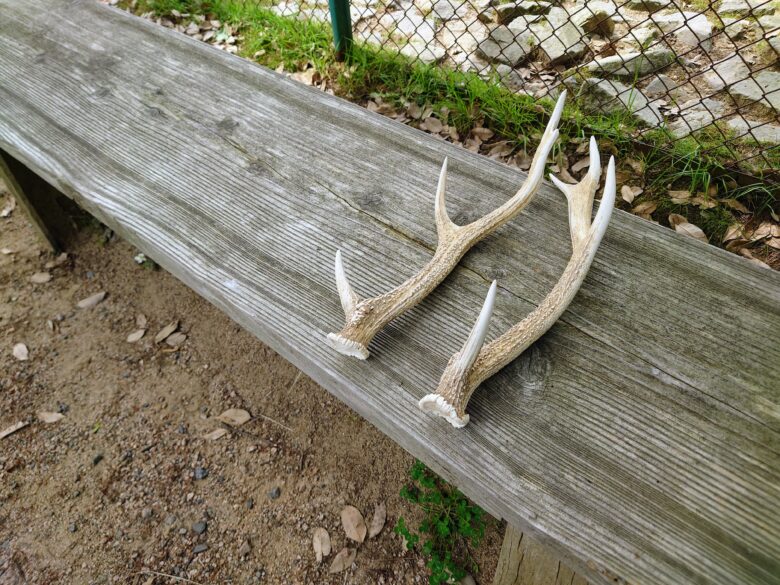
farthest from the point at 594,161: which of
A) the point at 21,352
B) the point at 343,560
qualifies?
the point at 21,352

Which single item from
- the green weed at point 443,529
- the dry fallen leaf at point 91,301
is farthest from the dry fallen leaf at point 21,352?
the green weed at point 443,529

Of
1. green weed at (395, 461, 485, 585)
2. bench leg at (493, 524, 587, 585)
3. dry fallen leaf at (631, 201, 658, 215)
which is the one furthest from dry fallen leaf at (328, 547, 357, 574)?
dry fallen leaf at (631, 201, 658, 215)

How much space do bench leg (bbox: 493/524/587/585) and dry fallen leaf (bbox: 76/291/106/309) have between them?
267cm

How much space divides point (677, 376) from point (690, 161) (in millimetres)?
1822

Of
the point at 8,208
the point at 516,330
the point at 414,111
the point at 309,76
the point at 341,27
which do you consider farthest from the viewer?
the point at 309,76

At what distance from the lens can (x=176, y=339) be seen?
2914mm

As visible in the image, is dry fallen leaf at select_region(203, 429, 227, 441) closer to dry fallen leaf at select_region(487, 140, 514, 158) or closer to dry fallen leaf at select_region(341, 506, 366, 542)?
dry fallen leaf at select_region(341, 506, 366, 542)

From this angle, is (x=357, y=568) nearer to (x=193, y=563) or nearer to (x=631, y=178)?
(x=193, y=563)

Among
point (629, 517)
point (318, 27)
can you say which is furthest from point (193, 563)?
point (318, 27)

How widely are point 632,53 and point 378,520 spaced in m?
3.24

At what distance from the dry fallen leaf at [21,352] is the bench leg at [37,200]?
0.72 m

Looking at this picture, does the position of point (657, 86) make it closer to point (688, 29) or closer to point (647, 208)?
point (688, 29)

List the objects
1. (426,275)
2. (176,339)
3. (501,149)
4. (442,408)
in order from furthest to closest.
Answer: (501,149)
(176,339)
(426,275)
(442,408)

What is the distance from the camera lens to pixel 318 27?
389 cm
